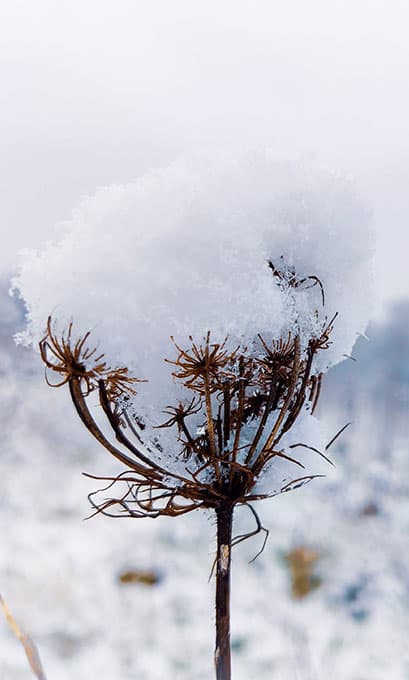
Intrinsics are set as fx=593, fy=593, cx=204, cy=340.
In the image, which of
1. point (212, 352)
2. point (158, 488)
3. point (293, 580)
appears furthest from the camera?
point (293, 580)

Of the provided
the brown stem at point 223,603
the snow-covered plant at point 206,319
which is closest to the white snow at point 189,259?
the snow-covered plant at point 206,319

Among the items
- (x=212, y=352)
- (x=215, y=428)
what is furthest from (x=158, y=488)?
(x=212, y=352)

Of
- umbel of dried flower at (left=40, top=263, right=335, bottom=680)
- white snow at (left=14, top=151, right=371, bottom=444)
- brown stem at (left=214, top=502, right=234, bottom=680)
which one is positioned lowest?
brown stem at (left=214, top=502, right=234, bottom=680)

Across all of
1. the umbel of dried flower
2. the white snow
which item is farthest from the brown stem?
the white snow

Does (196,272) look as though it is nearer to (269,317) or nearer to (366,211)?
(269,317)

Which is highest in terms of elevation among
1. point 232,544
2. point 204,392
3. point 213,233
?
point 213,233

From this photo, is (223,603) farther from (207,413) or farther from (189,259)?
(189,259)

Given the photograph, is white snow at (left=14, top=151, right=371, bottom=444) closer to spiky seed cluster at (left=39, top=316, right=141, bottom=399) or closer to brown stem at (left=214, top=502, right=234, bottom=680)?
spiky seed cluster at (left=39, top=316, right=141, bottom=399)

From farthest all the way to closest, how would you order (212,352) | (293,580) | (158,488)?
1. (293,580)
2. (158,488)
3. (212,352)
